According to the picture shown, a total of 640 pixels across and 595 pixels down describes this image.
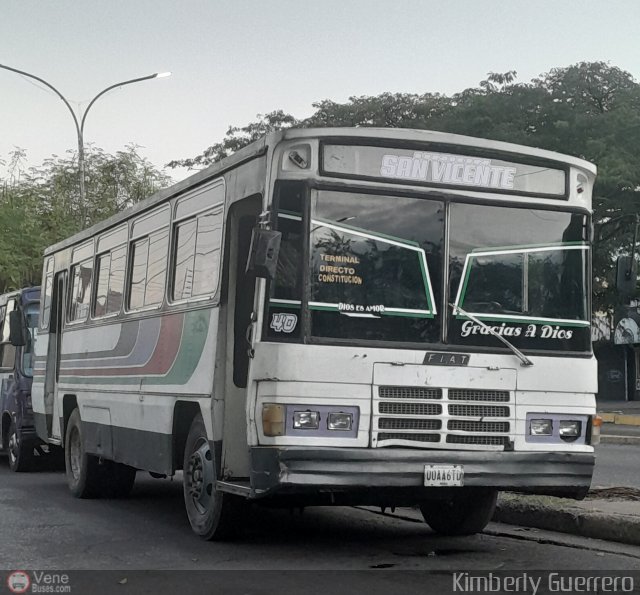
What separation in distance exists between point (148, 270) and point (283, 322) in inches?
136

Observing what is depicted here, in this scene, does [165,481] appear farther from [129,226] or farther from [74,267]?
[129,226]

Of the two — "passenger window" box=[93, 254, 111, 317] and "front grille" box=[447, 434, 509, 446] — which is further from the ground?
"passenger window" box=[93, 254, 111, 317]

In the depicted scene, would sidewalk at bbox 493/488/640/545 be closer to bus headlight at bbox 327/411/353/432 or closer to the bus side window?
bus headlight at bbox 327/411/353/432

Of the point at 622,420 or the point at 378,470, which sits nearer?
the point at 378,470

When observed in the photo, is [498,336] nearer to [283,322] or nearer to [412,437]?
[412,437]

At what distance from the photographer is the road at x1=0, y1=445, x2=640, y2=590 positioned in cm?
812

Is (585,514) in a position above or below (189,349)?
below

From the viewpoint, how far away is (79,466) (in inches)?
527

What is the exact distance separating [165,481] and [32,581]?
8181 millimetres

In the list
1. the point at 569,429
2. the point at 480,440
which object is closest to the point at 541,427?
the point at 569,429

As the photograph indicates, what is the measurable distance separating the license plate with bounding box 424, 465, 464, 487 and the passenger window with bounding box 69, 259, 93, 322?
258 inches

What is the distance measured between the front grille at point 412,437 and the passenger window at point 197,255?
6.41 feet

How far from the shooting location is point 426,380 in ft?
27.4

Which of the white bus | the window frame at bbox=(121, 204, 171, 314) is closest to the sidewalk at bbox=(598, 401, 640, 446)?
the window frame at bbox=(121, 204, 171, 314)
